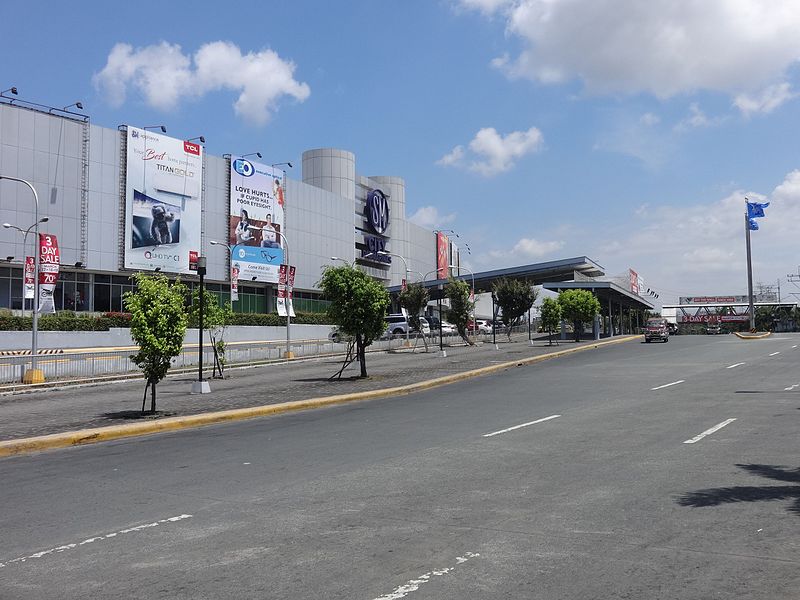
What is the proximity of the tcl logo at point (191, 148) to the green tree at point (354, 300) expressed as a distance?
41.7 meters

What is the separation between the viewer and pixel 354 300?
24516 millimetres

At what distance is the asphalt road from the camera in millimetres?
5039

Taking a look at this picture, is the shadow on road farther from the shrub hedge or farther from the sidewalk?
the shrub hedge

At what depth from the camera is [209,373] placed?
32719 millimetres

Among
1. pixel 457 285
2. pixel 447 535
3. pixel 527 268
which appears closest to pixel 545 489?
pixel 447 535

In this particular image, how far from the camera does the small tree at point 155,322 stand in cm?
1562

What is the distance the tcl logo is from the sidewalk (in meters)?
33.4

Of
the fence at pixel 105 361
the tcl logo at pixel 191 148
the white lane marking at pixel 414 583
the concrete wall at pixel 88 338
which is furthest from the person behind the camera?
the tcl logo at pixel 191 148

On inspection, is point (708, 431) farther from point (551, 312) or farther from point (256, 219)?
point (256, 219)

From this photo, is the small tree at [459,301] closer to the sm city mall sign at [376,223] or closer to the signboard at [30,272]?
the signboard at [30,272]

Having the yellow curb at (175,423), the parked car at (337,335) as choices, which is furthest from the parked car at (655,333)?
the yellow curb at (175,423)

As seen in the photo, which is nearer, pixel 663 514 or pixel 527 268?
pixel 663 514

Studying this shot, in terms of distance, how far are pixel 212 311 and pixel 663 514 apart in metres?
23.3

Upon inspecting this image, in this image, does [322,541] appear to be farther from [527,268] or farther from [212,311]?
[527,268]
